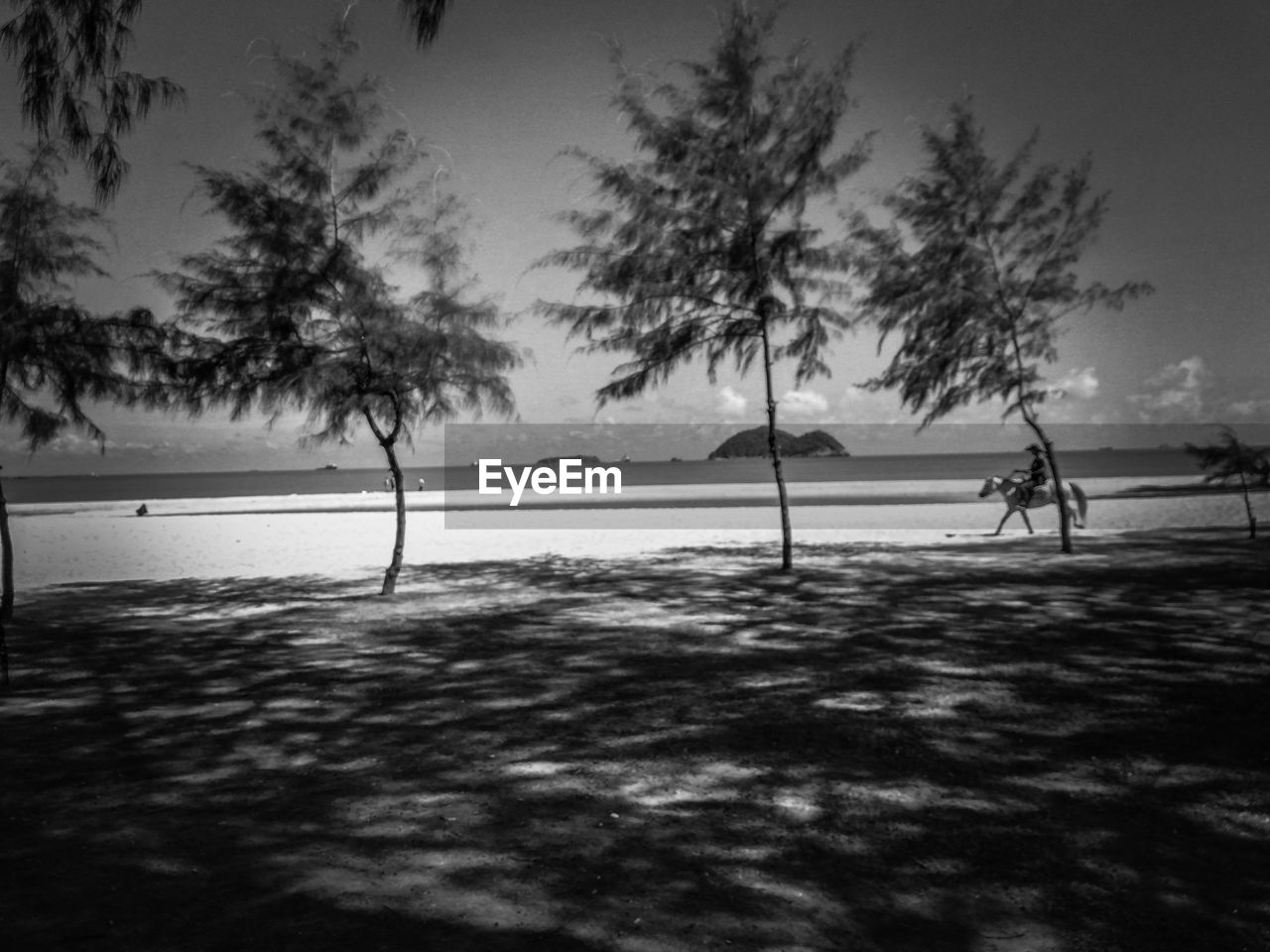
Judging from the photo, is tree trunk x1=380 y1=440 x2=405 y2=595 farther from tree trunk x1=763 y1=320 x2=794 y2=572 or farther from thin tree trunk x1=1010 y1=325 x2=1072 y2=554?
thin tree trunk x1=1010 y1=325 x2=1072 y2=554

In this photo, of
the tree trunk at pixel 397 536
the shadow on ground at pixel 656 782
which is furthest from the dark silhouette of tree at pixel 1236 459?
the tree trunk at pixel 397 536

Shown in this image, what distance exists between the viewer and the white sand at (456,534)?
1917cm

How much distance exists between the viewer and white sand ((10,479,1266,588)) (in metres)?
19.2

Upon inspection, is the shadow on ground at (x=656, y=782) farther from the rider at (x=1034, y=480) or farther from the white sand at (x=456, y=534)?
the rider at (x=1034, y=480)

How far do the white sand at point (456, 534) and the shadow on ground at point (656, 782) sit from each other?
8.34m

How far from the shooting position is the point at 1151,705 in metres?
6.57

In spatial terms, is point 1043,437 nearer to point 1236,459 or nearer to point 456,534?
point 1236,459

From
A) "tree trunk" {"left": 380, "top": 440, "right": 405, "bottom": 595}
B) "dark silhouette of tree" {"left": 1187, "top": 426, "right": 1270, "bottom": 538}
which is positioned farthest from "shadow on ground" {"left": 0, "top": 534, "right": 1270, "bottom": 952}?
"dark silhouette of tree" {"left": 1187, "top": 426, "right": 1270, "bottom": 538}

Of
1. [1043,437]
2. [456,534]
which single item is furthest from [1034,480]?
[456,534]

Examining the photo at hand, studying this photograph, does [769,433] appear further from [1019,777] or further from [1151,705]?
[1019,777]

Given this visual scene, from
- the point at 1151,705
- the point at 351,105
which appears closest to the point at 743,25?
the point at 351,105

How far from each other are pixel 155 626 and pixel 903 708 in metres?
9.69

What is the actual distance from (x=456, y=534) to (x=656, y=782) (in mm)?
21878

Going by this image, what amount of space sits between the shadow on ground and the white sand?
834cm
